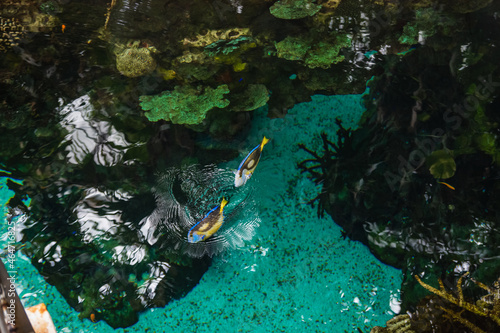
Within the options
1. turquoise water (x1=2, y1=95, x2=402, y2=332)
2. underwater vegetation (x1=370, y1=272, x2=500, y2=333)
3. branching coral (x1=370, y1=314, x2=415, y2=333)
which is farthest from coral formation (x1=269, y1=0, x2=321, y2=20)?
branching coral (x1=370, y1=314, x2=415, y2=333)

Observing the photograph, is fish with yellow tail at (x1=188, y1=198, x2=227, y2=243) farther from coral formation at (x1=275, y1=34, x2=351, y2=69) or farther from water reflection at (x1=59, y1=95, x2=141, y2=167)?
coral formation at (x1=275, y1=34, x2=351, y2=69)

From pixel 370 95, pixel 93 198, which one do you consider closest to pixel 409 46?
pixel 370 95

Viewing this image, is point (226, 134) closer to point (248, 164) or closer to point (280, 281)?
point (248, 164)

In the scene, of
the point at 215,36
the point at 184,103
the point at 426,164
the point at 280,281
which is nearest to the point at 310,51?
the point at 215,36

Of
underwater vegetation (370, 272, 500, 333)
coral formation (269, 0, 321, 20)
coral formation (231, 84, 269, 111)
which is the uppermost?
coral formation (269, 0, 321, 20)

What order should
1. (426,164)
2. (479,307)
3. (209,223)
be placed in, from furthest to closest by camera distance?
1. (426,164)
2. (209,223)
3. (479,307)

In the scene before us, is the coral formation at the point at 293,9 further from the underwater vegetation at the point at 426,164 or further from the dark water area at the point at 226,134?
the underwater vegetation at the point at 426,164

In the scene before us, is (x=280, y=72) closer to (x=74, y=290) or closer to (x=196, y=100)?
(x=196, y=100)
